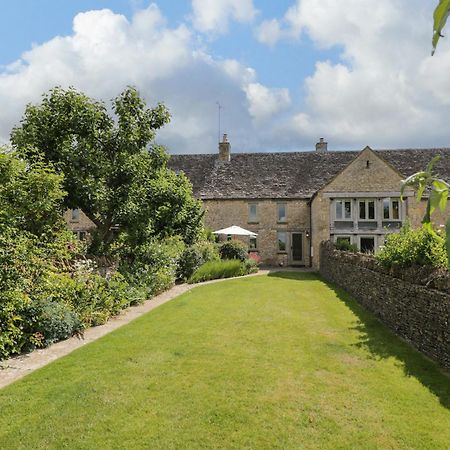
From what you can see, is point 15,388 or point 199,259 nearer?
point 15,388

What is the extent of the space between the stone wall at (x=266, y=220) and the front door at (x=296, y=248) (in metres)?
0.34

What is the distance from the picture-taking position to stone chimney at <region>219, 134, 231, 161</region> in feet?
131

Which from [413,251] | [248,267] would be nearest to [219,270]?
[248,267]

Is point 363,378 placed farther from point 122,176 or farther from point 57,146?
point 57,146

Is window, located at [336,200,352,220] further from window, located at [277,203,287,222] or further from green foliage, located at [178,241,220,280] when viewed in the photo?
green foliage, located at [178,241,220,280]

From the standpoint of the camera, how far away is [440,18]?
751 mm

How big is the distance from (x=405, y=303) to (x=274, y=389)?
5.52m

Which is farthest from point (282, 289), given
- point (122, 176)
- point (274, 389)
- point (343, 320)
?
point (274, 389)

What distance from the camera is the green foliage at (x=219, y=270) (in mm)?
23625

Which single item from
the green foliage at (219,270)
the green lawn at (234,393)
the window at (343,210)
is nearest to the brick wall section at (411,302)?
the green lawn at (234,393)

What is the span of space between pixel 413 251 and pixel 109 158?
1248 cm

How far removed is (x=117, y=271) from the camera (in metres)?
17.3

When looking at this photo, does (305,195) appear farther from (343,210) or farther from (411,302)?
(411,302)

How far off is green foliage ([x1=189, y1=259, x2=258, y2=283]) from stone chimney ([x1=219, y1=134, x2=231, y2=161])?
15068 millimetres
